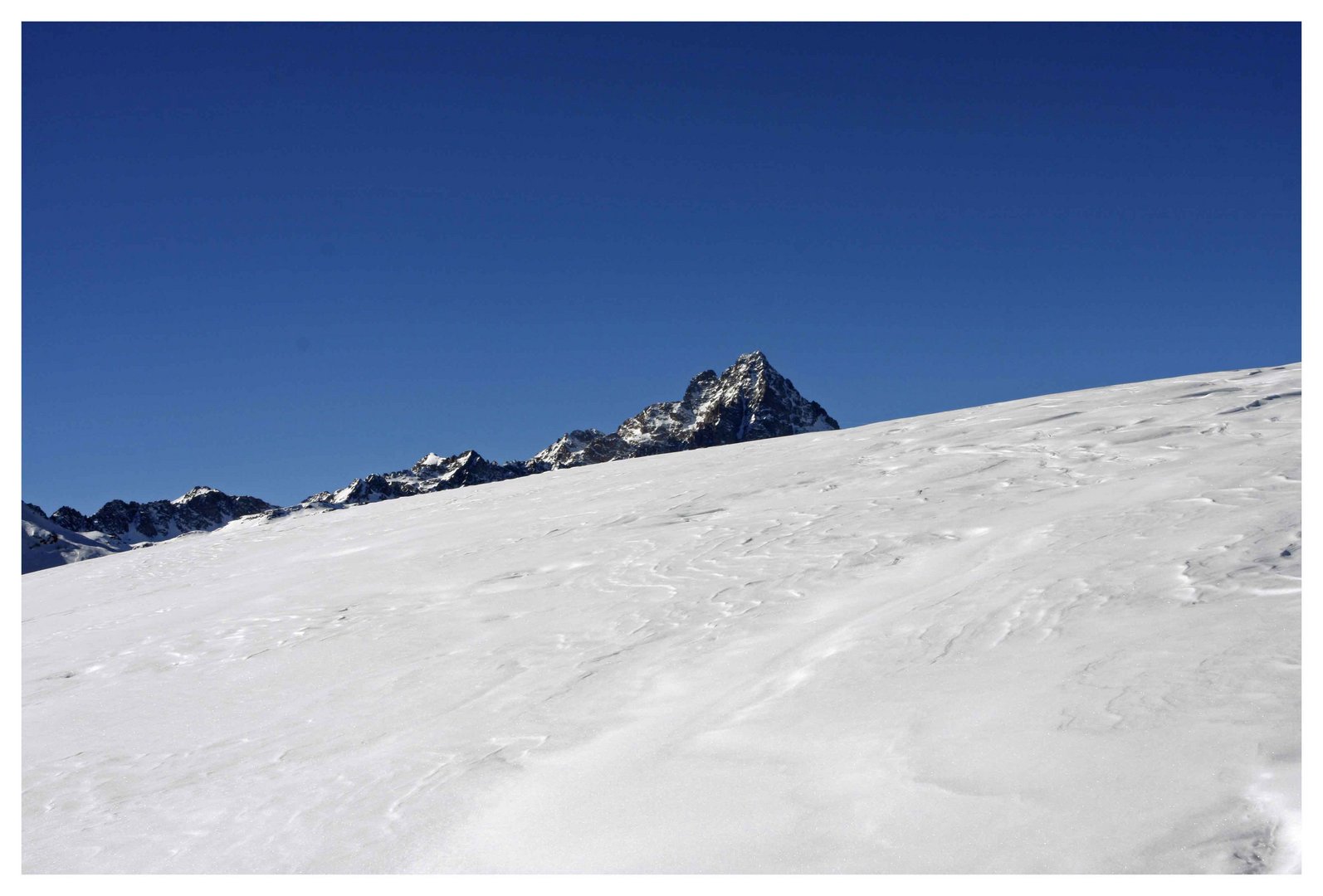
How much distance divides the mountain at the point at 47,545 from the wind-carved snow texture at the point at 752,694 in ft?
560

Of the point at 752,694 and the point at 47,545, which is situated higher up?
the point at 47,545

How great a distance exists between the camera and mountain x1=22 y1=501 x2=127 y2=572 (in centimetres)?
15925

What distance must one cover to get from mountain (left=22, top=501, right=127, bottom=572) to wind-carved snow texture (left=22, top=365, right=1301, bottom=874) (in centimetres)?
17065

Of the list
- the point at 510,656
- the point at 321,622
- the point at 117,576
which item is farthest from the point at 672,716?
the point at 117,576

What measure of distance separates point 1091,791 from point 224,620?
8.20 meters

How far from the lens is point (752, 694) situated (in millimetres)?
5215

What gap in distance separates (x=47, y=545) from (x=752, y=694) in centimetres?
19655

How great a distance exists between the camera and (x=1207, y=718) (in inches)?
154

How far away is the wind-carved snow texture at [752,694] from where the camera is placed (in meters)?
3.65

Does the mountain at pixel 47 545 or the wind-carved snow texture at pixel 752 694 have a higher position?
the mountain at pixel 47 545

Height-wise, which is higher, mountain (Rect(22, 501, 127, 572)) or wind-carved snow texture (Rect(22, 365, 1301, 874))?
mountain (Rect(22, 501, 127, 572))

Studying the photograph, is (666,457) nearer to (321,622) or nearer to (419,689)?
(321,622)

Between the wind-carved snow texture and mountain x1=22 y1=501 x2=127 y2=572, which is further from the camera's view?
mountain x1=22 y1=501 x2=127 y2=572

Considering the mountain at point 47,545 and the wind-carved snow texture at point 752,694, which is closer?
the wind-carved snow texture at point 752,694
